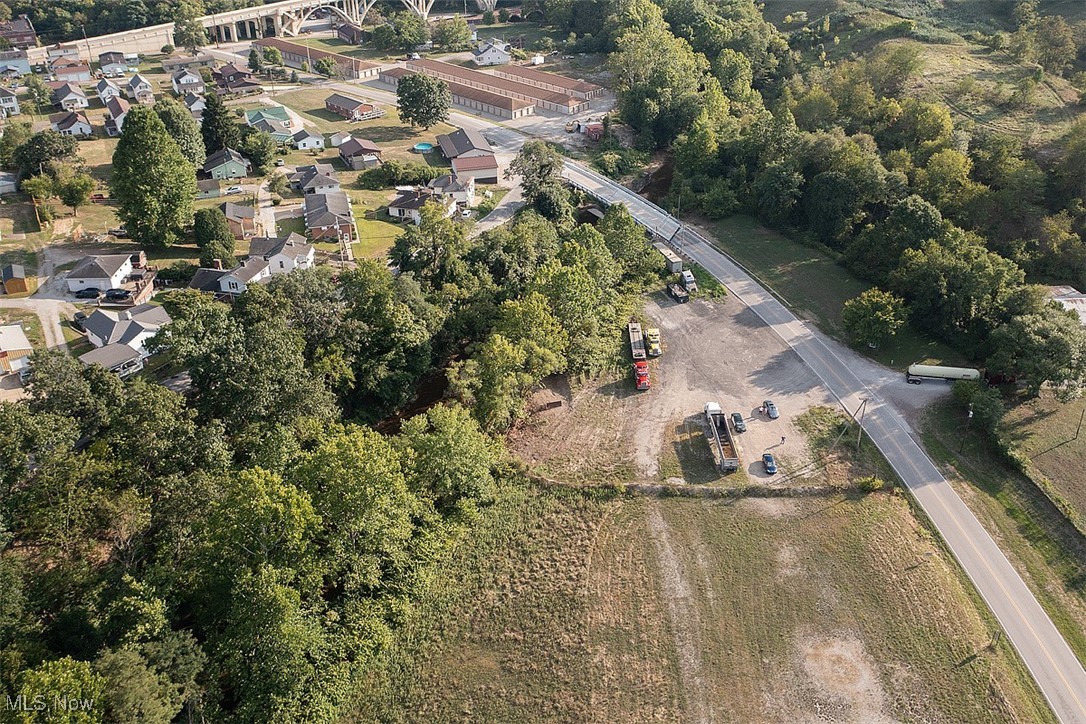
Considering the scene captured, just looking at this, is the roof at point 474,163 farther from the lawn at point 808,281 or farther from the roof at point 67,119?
the roof at point 67,119

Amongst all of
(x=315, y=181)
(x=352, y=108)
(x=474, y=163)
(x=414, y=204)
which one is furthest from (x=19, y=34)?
(x=414, y=204)

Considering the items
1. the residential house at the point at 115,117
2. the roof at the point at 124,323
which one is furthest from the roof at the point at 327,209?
the residential house at the point at 115,117

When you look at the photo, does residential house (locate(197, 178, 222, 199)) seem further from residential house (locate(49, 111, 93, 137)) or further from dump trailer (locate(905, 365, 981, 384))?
dump trailer (locate(905, 365, 981, 384))

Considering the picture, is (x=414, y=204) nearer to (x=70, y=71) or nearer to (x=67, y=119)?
(x=67, y=119)

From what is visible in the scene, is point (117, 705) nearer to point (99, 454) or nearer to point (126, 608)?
point (126, 608)

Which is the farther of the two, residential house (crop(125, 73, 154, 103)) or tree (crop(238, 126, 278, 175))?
residential house (crop(125, 73, 154, 103))

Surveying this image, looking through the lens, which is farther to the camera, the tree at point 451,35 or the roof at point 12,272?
the tree at point 451,35

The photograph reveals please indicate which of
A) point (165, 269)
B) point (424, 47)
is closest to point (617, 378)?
point (165, 269)

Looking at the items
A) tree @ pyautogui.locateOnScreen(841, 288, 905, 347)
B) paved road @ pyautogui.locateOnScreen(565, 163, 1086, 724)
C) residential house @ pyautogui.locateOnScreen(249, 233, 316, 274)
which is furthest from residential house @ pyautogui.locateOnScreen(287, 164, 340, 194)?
tree @ pyautogui.locateOnScreen(841, 288, 905, 347)
